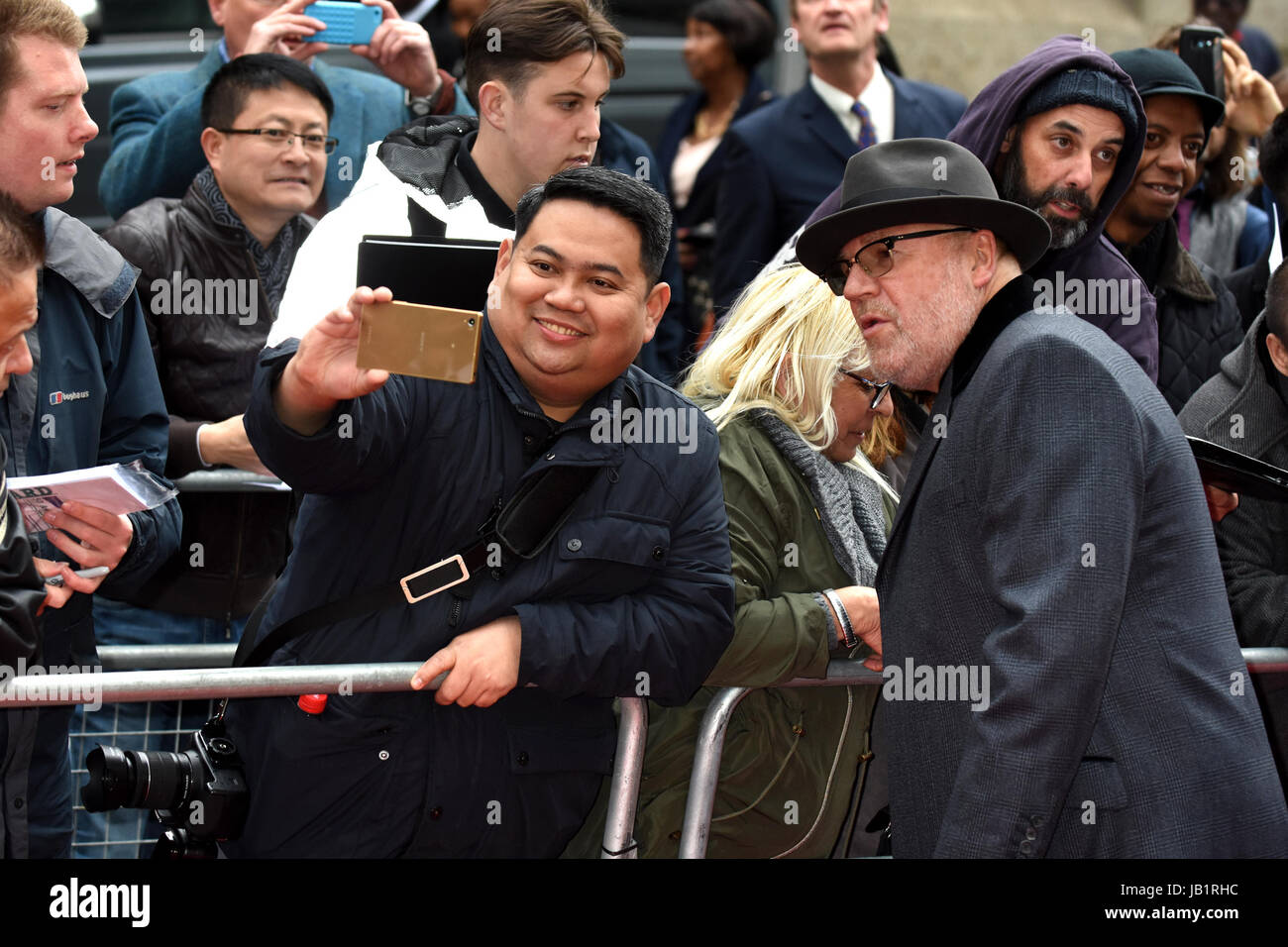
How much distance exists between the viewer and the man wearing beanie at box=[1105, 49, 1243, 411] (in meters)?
5.07

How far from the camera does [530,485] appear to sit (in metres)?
3.34

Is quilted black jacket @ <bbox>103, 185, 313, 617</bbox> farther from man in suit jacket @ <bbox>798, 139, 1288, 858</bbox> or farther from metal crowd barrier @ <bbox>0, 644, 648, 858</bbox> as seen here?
man in suit jacket @ <bbox>798, 139, 1288, 858</bbox>

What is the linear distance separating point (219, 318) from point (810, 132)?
2.34 m

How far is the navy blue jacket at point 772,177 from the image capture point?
5.86 m

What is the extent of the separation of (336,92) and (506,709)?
9.44 ft

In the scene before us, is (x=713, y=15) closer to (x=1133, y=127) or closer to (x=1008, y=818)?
(x=1133, y=127)

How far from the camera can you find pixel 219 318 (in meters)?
4.68

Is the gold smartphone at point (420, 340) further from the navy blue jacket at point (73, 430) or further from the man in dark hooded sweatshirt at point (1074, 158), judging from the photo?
the man in dark hooded sweatshirt at point (1074, 158)

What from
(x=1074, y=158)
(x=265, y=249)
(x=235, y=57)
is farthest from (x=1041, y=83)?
(x=235, y=57)

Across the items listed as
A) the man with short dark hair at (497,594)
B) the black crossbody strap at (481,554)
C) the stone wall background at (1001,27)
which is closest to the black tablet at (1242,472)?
the man with short dark hair at (497,594)

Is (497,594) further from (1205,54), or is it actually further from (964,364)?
(1205,54)

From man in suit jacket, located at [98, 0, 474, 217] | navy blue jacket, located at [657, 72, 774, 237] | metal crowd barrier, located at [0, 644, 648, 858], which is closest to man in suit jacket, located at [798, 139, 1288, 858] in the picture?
metal crowd barrier, located at [0, 644, 648, 858]

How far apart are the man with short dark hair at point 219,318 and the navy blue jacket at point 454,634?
3.38ft
